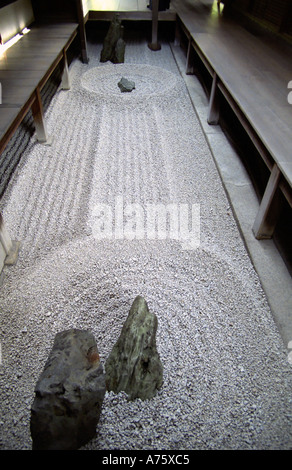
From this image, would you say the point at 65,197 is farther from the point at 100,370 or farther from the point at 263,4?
the point at 263,4

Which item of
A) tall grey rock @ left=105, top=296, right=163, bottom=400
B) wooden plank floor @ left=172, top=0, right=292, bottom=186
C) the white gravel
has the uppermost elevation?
wooden plank floor @ left=172, top=0, right=292, bottom=186

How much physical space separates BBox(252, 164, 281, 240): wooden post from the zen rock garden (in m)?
1.16

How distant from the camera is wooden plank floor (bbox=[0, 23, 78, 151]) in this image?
243 centimetres

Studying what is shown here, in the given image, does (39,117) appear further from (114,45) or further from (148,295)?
(114,45)

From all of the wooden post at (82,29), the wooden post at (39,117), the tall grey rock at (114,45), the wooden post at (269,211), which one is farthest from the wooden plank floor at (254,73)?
the wooden post at (39,117)

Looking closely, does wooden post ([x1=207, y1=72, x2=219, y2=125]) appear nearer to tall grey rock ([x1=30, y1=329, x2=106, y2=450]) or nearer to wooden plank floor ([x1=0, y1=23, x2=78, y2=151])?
wooden plank floor ([x1=0, y1=23, x2=78, y2=151])

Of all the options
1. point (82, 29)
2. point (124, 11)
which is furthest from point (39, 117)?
point (124, 11)

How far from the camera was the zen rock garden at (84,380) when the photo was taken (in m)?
1.23

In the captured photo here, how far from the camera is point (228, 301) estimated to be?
6.40 feet

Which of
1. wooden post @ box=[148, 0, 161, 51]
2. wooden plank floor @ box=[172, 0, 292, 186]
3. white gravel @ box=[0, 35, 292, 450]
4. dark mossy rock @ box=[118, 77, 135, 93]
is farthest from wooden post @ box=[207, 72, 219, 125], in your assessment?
wooden post @ box=[148, 0, 161, 51]

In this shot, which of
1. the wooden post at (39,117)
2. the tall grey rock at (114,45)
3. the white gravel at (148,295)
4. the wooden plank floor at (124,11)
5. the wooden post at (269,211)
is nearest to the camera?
the white gravel at (148,295)

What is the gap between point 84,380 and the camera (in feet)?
4.20

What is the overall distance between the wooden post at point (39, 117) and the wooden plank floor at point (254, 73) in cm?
186

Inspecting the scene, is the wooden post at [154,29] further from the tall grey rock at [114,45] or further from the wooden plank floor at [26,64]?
the wooden plank floor at [26,64]
